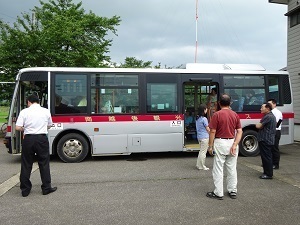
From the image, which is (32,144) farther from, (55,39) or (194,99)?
(55,39)

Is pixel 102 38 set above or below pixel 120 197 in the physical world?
above

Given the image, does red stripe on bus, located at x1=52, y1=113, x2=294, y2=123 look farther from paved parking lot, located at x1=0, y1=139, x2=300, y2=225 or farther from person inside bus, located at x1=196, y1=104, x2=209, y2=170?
person inside bus, located at x1=196, y1=104, x2=209, y2=170

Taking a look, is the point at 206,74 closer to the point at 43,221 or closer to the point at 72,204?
the point at 72,204

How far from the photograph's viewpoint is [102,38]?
1873cm

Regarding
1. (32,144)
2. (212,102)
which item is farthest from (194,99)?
(32,144)

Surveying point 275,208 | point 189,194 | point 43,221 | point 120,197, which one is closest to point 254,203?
point 275,208

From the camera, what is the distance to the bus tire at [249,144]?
31.6 ft

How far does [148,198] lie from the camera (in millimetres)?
5258

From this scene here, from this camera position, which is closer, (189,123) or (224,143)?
(224,143)

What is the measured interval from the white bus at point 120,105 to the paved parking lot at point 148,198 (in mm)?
812

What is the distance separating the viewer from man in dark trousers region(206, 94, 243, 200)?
5.18m

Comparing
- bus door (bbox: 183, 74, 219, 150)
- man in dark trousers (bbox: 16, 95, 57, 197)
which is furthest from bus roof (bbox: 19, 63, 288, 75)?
man in dark trousers (bbox: 16, 95, 57, 197)

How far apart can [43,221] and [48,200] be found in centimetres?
100

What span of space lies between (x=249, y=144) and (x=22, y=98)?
6950 millimetres
